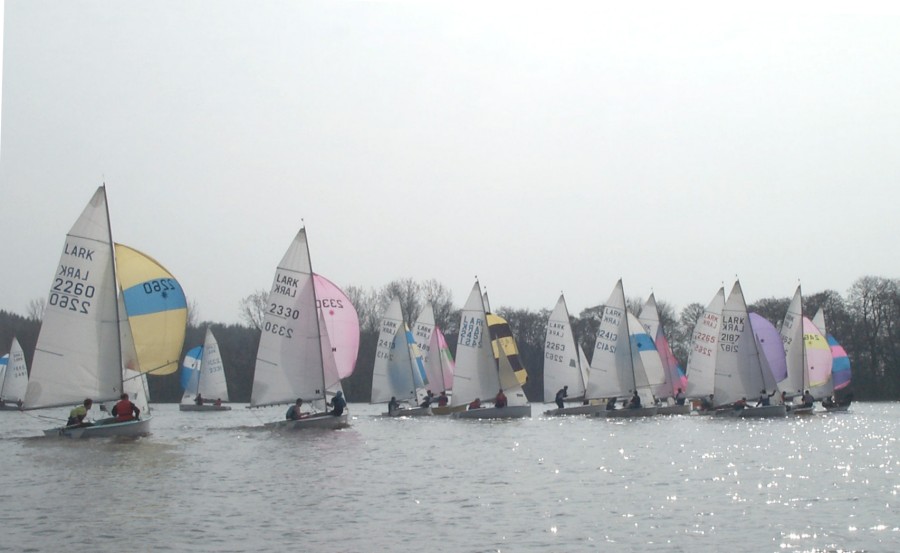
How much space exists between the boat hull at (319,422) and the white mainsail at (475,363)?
1059 cm

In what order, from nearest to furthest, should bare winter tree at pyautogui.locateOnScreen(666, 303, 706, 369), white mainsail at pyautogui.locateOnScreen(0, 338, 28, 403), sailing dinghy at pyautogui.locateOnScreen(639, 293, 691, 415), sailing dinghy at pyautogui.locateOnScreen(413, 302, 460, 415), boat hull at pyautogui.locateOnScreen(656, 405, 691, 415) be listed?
boat hull at pyautogui.locateOnScreen(656, 405, 691, 415) → sailing dinghy at pyautogui.locateOnScreen(639, 293, 691, 415) → sailing dinghy at pyautogui.locateOnScreen(413, 302, 460, 415) → white mainsail at pyautogui.locateOnScreen(0, 338, 28, 403) → bare winter tree at pyautogui.locateOnScreen(666, 303, 706, 369)

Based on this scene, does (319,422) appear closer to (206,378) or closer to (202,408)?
(202,408)

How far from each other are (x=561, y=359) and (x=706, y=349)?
6311mm

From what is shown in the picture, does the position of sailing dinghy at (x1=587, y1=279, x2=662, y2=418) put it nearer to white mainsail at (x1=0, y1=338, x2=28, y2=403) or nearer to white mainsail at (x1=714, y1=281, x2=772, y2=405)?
white mainsail at (x1=714, y1=281, x2=772, y2=405)

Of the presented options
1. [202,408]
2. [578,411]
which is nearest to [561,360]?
[578,411]

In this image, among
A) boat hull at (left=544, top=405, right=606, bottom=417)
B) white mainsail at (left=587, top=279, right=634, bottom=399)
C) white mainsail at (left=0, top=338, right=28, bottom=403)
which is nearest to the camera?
white mainsail at (left=587, top=279, right=634, bottom=399)

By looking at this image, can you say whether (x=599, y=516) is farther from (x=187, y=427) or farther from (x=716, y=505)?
(x=187, y=427)

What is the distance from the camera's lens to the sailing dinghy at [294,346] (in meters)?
32.7

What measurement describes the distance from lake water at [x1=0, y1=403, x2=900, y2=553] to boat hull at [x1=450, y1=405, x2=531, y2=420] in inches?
339

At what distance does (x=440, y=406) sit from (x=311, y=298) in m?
14.1

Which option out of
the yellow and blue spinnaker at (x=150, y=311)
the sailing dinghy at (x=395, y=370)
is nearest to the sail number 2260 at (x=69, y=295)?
the yellow and blue spinnaker at (x=150, y=311)


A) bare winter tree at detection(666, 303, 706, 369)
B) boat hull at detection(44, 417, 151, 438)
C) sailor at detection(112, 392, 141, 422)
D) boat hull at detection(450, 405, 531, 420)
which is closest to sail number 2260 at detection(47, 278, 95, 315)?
sailor at detection(112, 392, 141, 422)

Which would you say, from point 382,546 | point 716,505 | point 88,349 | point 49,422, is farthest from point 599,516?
point 49,422

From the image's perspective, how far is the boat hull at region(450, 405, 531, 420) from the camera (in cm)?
4009
